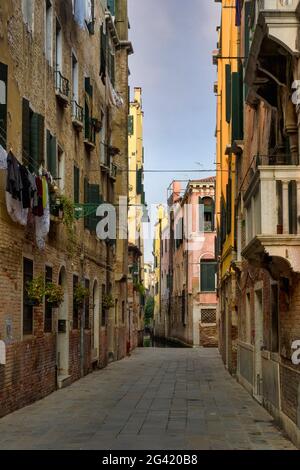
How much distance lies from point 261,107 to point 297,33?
5.69 metres

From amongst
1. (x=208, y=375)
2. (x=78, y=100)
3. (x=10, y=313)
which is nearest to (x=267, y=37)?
(x=10, y=313)

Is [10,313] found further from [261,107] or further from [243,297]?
[243,297]

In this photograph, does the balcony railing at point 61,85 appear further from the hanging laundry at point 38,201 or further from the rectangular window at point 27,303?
the rectangular window at point 27,303

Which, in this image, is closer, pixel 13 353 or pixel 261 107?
pixel 13 353

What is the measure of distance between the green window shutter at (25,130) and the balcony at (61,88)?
331 centimetres

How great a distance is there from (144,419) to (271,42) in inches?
250

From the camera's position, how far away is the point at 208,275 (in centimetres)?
5141

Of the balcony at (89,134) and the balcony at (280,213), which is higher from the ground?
the balcony at (89,134)

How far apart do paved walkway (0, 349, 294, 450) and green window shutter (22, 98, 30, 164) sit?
4.73 meters

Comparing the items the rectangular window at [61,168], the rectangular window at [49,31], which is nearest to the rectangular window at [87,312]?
the rectangular window at [61,168]

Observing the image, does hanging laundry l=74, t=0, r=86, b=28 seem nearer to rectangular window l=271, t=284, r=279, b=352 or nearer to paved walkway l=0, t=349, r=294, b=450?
paved walkway l=0, t=349, r=294, b=450

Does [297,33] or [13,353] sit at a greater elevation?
[297,33]

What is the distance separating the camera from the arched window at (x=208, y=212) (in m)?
50.9

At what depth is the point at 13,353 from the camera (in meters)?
13.8
